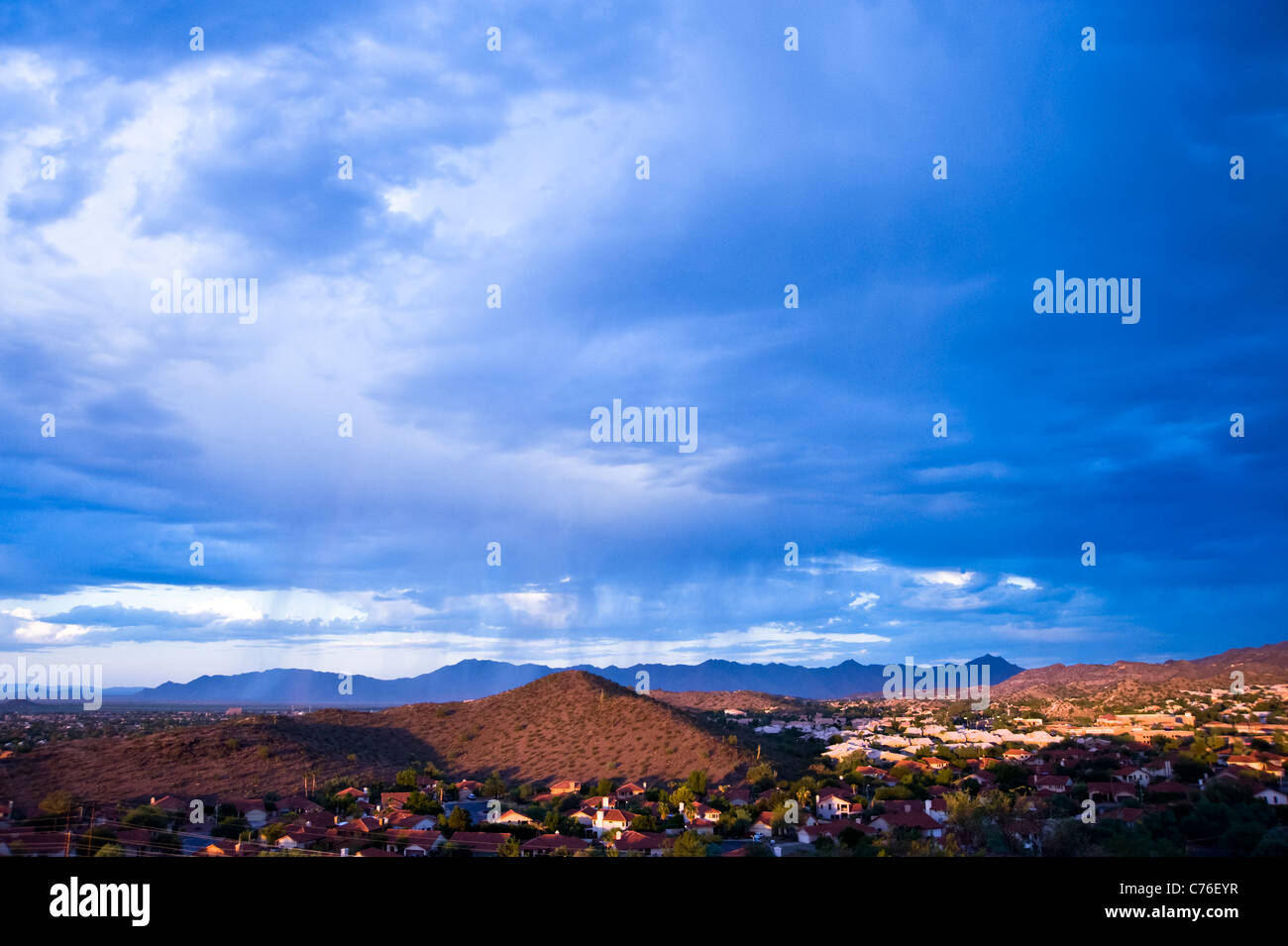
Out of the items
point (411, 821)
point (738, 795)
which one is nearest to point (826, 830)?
point (738, 795)

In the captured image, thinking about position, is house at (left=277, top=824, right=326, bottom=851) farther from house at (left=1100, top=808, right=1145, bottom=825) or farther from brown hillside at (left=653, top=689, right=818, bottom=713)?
brown hillside at (left=653, top=689, right=818, bottom=713)

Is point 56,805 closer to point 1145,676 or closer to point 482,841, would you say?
point 482,841

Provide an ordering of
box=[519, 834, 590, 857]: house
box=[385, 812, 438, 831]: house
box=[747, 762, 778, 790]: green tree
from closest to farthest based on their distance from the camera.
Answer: box=[519, 834, 590, 857]: house
box=[385, 812, 438, 831]: house
box=[747, 762, 778, 790]: green tree

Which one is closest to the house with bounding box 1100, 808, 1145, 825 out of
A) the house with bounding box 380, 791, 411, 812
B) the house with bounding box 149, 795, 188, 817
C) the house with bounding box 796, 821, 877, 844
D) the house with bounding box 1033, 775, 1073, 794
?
the house with bounding box 1033, 775, 1073, 794
